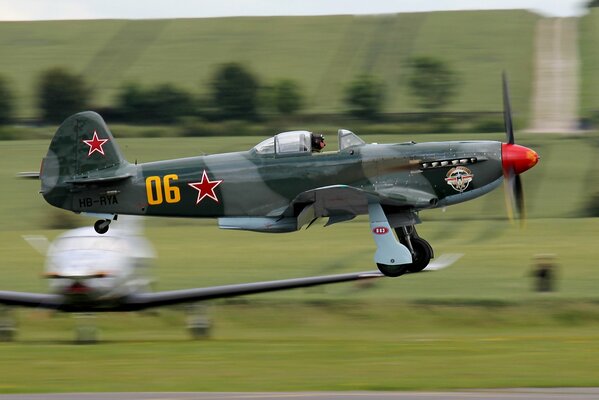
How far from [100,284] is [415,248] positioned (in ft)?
20.0

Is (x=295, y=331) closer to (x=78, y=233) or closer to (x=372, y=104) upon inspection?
(x=78, y=233)

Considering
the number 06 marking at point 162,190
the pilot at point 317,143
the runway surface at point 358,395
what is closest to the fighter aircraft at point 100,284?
the pilot at point 317,143

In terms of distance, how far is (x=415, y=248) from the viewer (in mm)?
20344

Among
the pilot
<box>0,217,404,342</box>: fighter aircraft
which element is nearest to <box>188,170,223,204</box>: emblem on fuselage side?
the pilot

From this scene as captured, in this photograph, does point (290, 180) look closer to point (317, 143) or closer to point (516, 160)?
point (317, 143)

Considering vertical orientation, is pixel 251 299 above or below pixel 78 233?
below

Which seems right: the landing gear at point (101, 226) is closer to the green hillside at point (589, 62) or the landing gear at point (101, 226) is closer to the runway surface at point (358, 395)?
the runway surface at point (358, 395)

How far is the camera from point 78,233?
2364cm

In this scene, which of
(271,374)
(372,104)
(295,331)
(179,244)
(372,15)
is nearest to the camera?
(271,374)

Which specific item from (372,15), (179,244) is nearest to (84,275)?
(179,244)

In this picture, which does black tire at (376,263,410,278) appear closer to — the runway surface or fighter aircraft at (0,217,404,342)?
fighter aircraft at (0,217,404,342)

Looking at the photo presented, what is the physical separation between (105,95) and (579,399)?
58.7 meters

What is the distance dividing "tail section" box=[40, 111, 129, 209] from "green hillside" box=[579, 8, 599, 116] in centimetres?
4417

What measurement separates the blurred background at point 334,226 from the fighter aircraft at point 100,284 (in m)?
0.89
